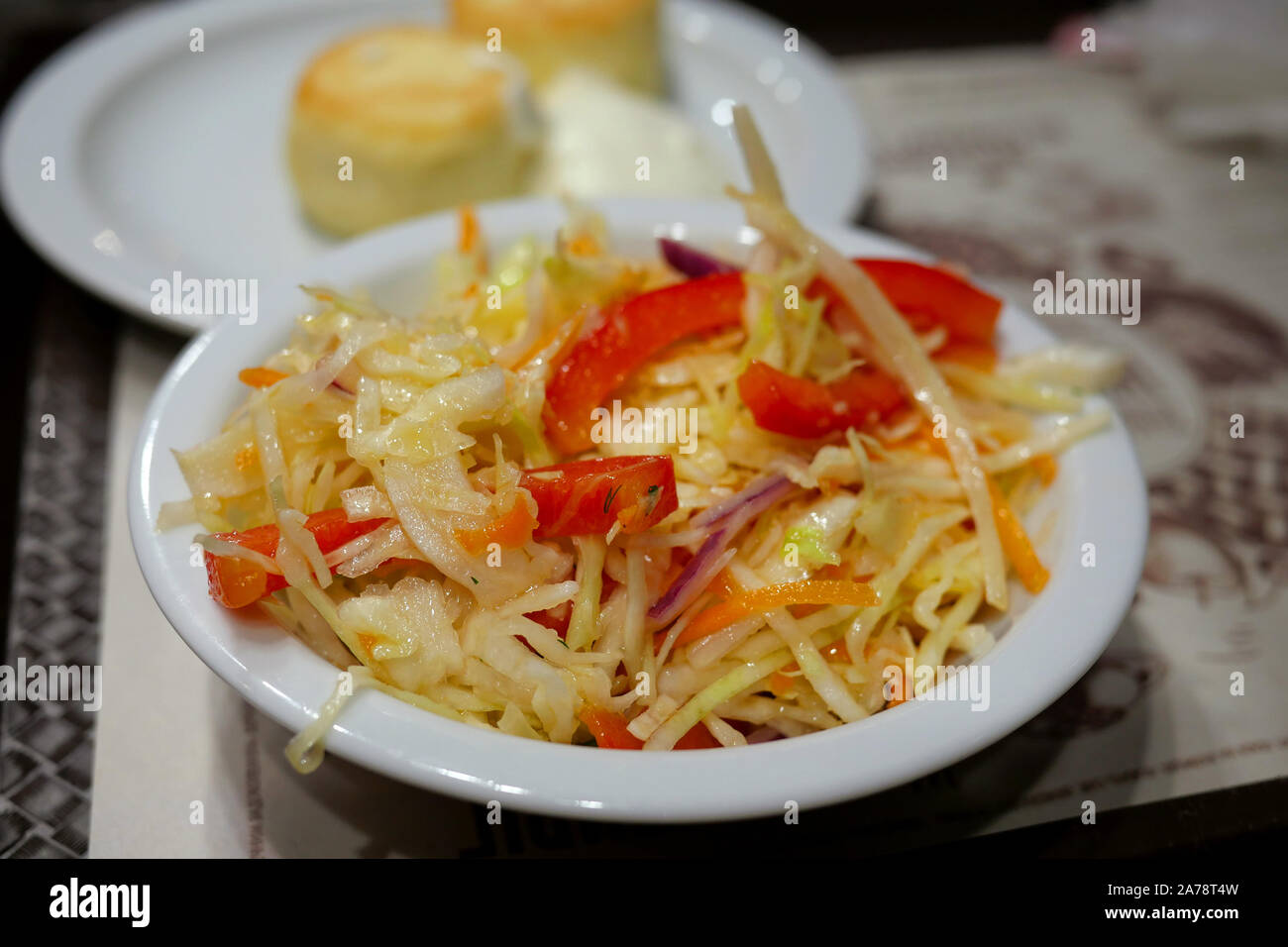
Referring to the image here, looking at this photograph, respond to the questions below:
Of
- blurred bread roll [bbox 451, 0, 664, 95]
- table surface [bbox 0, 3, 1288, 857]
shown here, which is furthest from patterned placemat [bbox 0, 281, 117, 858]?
blurred bread roll [bbox 451, 0, 664, 95]

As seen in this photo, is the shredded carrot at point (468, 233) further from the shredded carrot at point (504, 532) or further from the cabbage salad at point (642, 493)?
the shredded carrot at point (504, 532)

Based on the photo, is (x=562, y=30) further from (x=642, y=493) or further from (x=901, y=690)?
(x=901, y=690)

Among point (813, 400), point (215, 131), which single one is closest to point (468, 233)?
point (813, 400)

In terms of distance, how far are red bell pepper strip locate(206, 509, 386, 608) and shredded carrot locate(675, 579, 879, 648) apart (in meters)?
0.39

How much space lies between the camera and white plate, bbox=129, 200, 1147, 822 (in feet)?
3.29

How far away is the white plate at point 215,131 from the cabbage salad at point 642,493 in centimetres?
84

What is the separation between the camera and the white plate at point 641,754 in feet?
3.29

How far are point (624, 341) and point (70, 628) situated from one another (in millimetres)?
1009

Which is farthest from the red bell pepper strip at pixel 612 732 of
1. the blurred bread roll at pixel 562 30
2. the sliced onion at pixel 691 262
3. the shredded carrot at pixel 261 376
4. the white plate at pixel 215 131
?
the blurred bread roll at pixel 562 30

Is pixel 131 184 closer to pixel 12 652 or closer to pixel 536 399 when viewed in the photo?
pixel 12 652

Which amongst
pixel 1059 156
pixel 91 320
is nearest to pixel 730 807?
pixel 91 320

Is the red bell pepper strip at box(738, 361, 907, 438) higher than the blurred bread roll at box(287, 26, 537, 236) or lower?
lower

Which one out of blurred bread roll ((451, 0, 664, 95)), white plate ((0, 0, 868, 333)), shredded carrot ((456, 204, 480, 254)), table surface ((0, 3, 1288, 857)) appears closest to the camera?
table surface ((0, 3, 1288, 857))

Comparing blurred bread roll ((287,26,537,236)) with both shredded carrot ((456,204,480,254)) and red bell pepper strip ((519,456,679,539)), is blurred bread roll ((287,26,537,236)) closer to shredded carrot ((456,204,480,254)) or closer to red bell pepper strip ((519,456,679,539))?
shredded carrot ((456,204,480,254))
